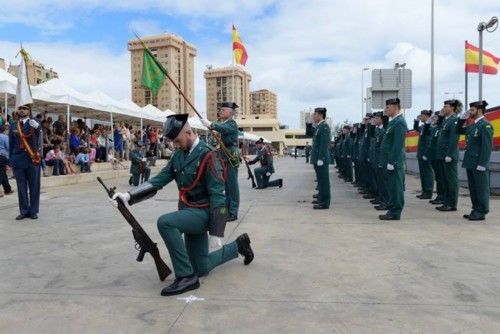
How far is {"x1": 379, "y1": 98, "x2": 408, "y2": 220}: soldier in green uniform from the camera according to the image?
25.8ft

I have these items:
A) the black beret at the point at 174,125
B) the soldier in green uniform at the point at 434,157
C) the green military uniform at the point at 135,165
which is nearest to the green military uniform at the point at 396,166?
the soldier in green uniform at the point at 434,157

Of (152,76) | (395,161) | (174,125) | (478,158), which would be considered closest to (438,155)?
(478,158)

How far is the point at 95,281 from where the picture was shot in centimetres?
454

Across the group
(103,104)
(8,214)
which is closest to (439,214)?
(8,214)

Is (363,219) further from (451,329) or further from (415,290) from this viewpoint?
(451,329)

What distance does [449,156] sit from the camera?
8797mm

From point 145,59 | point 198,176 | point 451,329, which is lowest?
point 451,329

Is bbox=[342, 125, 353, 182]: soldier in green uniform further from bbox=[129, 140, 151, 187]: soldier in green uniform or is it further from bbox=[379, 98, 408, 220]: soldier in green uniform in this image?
bbox=[379, 98, 408, 220]: soldier in green uniform

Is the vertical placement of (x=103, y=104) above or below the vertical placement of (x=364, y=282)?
above

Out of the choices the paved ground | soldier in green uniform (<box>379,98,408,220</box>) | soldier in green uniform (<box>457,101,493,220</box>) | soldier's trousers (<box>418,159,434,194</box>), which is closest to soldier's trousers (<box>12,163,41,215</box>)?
the paved ground

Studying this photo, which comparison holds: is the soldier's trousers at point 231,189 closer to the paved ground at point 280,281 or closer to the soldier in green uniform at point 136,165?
the paved ground at point 280,281

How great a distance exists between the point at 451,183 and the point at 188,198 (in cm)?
611

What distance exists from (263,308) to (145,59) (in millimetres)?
6190

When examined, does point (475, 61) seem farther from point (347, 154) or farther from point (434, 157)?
point (434, 157)
